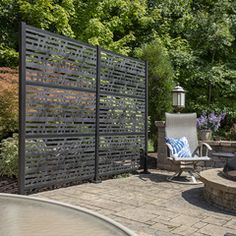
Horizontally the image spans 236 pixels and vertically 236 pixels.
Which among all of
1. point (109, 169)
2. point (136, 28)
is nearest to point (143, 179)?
point (109, 169)

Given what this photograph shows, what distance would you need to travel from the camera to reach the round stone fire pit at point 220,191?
428 centimetres

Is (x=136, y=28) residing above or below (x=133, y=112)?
above

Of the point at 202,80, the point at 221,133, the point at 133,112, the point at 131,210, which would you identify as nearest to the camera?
the point at 131,210

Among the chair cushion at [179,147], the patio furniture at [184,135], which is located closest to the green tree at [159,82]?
the patio furniture at [184,135]

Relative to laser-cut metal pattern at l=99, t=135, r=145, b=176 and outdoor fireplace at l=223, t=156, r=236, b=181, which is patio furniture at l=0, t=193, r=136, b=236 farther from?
laser-cut metal pattern at l=99, t=135, r=145, b=176

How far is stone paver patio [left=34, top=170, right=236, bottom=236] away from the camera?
144 inches

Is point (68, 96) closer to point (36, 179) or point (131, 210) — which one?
point (36, 179)

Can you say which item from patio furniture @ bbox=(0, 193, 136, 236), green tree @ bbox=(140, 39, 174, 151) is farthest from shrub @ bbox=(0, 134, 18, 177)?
patio furniture @ bbox=(0, 193, 136, 236)

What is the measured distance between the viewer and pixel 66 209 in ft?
4.51

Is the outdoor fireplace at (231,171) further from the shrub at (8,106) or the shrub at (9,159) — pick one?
the shrub at (8,106)

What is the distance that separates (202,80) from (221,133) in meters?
1.83

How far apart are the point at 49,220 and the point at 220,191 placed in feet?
11.7

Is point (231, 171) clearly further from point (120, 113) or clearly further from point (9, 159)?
point (9, 159)

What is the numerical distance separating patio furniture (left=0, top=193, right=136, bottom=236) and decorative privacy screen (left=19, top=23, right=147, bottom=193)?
134 inches
